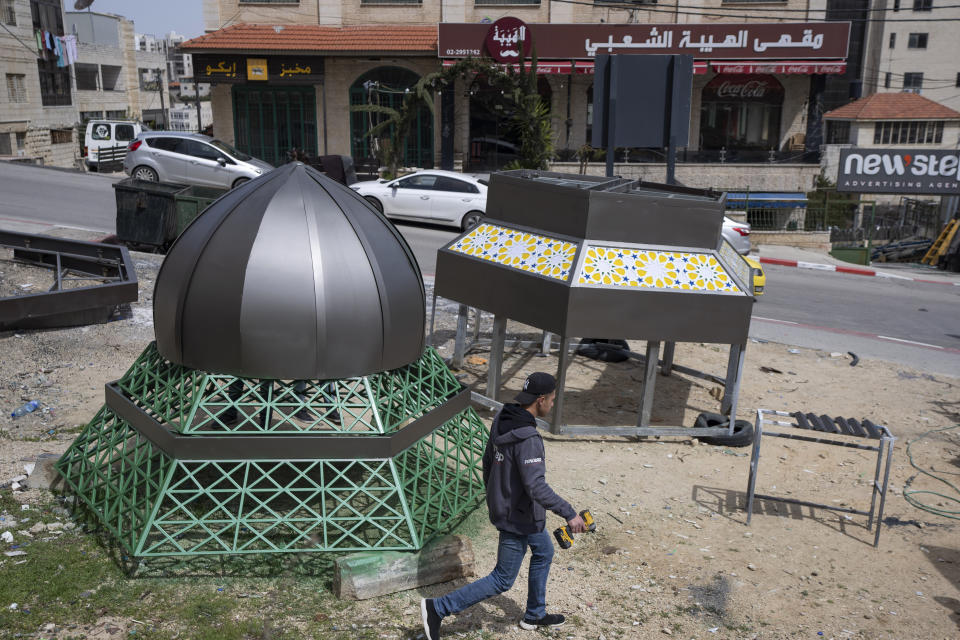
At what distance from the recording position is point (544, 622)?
556 centimetres

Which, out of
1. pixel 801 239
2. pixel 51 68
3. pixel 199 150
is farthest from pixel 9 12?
pixel 801 239

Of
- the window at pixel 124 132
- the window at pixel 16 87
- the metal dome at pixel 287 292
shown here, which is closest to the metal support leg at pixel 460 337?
the metal dome at pixel 287 292

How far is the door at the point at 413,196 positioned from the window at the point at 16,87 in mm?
29082

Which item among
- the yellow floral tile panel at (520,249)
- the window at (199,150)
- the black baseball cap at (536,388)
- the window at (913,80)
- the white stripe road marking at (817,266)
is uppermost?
the window at (913,80)

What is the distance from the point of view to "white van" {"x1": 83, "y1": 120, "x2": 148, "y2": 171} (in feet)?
102

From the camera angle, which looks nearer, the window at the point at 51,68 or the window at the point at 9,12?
the window at the point at 9,12

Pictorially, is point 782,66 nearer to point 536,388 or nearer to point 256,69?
point 256,69

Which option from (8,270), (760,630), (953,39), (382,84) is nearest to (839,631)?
(760,630)

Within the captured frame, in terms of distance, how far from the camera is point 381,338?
20.4 feet

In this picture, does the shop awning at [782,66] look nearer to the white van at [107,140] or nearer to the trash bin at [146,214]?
the trash bin at [146,214]

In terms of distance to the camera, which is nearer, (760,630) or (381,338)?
(760,630)

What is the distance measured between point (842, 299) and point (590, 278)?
1183 centimetres

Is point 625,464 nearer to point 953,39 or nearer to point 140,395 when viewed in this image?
point 140,395

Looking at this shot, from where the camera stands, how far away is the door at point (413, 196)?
2125 cm
